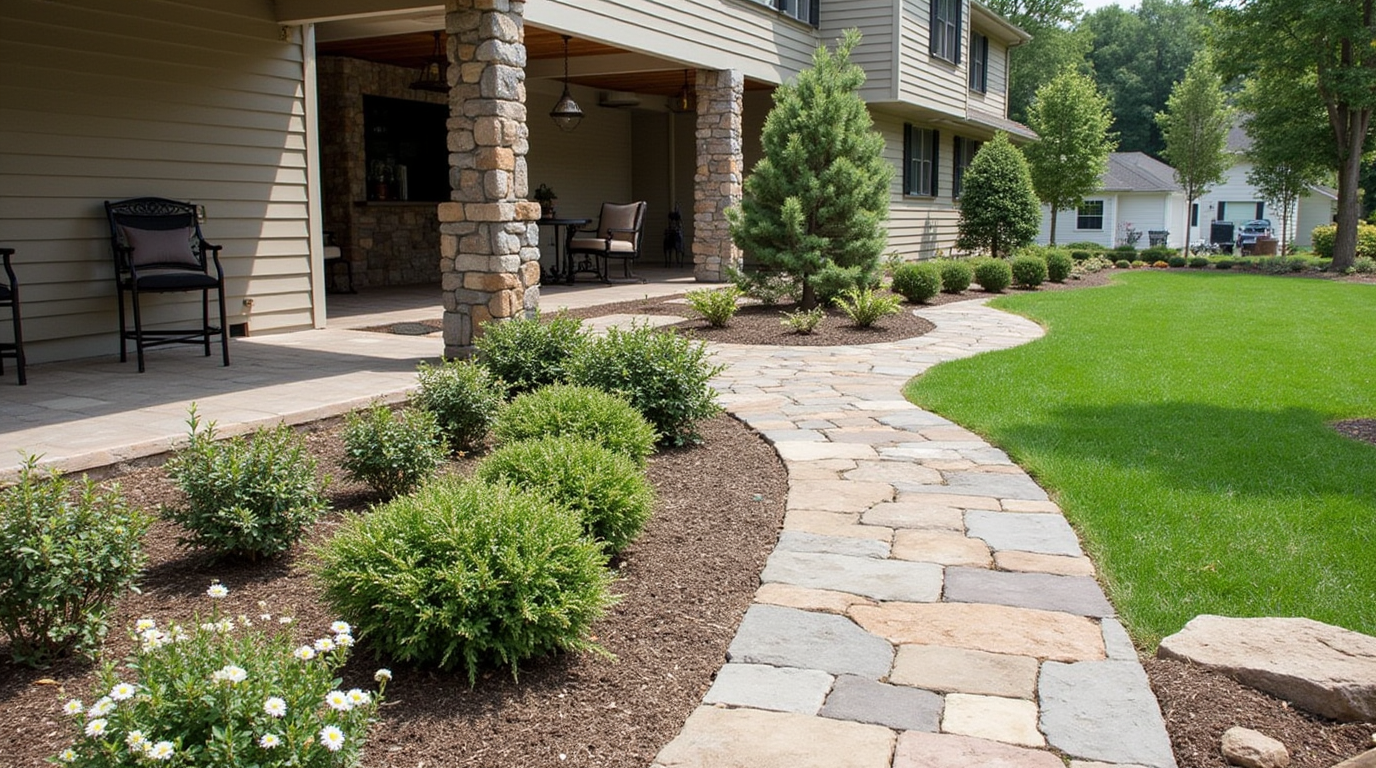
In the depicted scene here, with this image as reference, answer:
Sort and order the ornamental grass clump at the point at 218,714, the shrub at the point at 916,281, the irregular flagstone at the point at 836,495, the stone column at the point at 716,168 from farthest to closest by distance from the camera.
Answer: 1. the stone column at the point at 716,168
2. the shrub at the point at 916,281
3. the irregular flagstone at the point at 836,495
4. the ornamental grass clump at the point at 218,714

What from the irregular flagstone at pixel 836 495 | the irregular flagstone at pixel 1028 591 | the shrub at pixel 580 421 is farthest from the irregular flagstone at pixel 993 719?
the shrub at pixel 580 421

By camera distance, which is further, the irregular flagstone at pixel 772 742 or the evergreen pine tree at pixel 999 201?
the evergreen pine tree at pixel 999 201

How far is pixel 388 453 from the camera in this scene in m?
3.81

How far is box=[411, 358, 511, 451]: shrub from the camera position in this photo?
4.57 metres

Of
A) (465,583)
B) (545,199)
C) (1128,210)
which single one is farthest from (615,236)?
(1128,210)

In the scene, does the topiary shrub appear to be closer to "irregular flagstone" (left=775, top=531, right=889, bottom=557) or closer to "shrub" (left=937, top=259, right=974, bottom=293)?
"shrub" (left=937, top=259, right=974, bottom=293)

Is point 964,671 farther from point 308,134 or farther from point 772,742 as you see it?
point 308,134

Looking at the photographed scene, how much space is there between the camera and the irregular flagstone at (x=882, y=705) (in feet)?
8.00

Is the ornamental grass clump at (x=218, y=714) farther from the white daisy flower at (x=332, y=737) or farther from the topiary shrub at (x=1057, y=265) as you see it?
the topiary shrub at (x=1057, y=265)

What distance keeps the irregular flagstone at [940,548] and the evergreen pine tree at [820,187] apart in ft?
21.0

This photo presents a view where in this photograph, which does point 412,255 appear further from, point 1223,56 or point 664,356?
point 1223,56

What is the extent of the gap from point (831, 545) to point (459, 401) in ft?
6.03

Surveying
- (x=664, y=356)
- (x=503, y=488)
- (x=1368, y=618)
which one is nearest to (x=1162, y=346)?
(x=664, y=356)

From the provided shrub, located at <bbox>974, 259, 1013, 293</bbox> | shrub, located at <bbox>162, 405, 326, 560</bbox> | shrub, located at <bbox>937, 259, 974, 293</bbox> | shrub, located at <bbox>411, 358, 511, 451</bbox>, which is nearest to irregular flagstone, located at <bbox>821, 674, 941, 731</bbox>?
shrub, located at <bbox>162, 405, 326, 560</bbox>
